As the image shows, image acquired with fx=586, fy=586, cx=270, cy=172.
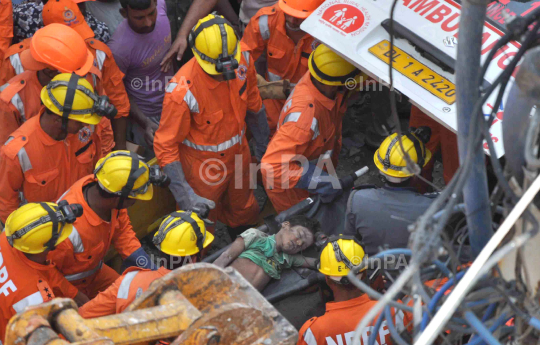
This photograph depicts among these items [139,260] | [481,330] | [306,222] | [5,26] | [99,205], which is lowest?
[139,260]

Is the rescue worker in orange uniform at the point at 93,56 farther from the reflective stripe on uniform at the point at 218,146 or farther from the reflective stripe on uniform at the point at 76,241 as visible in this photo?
the reflective stripe on uniform at the point at 76,241

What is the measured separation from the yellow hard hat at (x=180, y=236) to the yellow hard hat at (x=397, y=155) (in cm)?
135

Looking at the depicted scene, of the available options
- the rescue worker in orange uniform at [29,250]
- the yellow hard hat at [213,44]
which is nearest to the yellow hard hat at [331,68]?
the yellow hard hat at [213,44]

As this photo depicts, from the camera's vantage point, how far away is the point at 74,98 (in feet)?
13.8

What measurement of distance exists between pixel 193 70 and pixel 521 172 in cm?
343

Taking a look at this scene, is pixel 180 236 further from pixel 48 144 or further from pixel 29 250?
pixel 48 144

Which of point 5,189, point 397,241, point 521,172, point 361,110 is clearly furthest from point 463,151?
point 361,110

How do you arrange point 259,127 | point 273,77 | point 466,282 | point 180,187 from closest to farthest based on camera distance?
point 466,282 < point 180,187 < point 259,127 < point 273,77

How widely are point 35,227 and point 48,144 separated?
1.01m

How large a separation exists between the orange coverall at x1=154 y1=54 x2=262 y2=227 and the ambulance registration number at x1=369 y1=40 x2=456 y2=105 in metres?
1.32

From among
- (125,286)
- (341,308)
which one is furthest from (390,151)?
(125,286)

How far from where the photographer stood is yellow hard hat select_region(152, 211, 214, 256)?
3908 mm

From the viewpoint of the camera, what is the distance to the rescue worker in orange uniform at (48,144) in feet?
13.9

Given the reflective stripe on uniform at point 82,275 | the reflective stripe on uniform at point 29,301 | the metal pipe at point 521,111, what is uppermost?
the metal pipe at point 521,111
